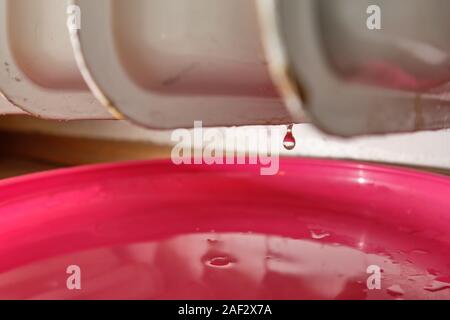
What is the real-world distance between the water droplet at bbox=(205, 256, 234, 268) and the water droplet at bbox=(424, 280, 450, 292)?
159 millimetres

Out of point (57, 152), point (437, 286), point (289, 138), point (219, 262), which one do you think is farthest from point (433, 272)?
point (57, 152)

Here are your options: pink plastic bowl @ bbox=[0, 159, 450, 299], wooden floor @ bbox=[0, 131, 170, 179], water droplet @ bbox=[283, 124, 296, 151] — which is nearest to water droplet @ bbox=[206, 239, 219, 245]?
pink plastic bowl @ bbox=[0, 159, 450, 299]

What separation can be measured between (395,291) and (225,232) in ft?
0.64

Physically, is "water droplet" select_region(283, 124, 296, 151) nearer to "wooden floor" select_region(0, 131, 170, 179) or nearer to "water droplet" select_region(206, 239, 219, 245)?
"water droplet" select_region(206, 239, 219, 245)

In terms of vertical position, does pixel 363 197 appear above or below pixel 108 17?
below

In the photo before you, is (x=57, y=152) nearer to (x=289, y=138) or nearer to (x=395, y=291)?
(x=289, y=138)

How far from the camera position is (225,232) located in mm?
522

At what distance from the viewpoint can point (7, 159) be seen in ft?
4.07

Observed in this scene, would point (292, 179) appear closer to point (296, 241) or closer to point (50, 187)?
point (296, 241)

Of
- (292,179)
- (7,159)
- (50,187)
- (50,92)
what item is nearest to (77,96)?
(50,92)

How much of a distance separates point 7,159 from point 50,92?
817 millimetres

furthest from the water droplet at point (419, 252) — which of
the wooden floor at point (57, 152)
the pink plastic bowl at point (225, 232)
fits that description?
the wooden floor at point (57, 152)

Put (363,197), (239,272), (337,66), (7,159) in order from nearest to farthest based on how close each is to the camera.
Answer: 1. (337,66)
2. (239,272)
3. (363,197)
4. (7,159)

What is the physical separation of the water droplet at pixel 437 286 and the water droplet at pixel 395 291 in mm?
19
